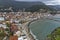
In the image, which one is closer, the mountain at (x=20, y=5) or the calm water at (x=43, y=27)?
the mountain at (x=20, y=5)

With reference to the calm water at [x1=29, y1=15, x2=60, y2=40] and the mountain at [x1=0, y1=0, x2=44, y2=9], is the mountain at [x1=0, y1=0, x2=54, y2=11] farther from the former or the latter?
the calm water at [x1=29, y1=15, x2=60, y2=40]

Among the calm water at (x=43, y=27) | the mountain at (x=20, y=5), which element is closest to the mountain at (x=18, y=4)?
the mountain at (x=20, y=5)

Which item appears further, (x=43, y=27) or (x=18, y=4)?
(x=43, y=27)

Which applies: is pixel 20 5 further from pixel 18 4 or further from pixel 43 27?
pixel 43 27

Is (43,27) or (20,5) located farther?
(43,27)

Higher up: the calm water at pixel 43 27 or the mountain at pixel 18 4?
the mountain at pixel 18 4

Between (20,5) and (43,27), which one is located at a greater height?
(20,5)

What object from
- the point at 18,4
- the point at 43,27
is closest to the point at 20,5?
the point at 18,4

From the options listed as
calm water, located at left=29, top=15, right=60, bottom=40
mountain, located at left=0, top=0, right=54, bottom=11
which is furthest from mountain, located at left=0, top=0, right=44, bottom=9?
calm water, located at left=29, top=15, right=60, bottom=40

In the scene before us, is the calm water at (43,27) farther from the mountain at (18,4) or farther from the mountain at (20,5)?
the mountain at (18,4)
